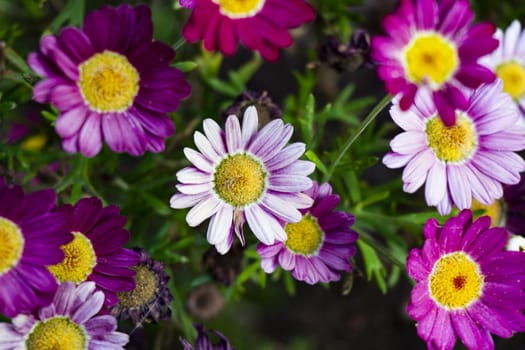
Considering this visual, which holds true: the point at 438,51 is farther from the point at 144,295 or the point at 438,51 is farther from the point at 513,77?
the point at 144,295

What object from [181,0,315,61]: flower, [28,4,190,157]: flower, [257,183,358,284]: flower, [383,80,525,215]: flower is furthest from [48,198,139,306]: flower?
[383,80,525,215]: flower

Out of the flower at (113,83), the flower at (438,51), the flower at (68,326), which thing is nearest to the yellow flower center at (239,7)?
the flower at (113,83)

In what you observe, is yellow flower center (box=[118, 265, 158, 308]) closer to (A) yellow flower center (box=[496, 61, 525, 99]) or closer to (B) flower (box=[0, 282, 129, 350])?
(B) flower (box=[0, 282, 129, 350])

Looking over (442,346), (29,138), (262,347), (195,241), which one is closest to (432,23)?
(442,346)

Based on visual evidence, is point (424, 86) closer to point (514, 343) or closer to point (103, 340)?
point (103, 340)

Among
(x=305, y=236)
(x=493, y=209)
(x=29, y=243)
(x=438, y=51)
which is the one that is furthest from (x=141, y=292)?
(x=493, y=209)

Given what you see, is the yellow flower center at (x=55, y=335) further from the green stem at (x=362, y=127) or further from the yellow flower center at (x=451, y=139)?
the yellow flower center at (x=451, y=139)
